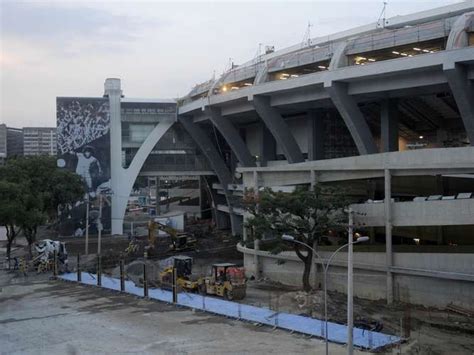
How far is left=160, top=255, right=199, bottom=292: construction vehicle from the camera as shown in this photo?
135 feet

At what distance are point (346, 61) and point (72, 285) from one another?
2983 centimetres

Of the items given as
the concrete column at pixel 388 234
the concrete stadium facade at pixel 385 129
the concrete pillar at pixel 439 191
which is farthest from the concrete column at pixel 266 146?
the concrete column at pixel 388 234

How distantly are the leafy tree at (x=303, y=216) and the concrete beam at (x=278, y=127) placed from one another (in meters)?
16.6

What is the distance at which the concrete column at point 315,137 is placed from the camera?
57.3m

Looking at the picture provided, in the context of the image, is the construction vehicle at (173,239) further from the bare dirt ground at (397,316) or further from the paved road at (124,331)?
the paved road at (124,331)

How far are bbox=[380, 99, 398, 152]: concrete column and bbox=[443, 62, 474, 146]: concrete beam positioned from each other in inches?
354

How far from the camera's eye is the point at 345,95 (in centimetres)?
4681

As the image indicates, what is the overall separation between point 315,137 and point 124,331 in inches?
1304

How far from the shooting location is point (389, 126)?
49469 mm

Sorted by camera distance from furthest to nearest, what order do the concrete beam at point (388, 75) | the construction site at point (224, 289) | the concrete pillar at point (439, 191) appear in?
the concrete pillar at point (439, 191)
the concrete beam at point (388, 75)
the construction site at point (224, 289)

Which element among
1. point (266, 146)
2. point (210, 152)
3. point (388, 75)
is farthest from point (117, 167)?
point (388, 75)

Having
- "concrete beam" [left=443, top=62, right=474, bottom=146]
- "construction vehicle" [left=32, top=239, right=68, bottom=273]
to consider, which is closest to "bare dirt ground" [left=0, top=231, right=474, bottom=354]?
"concrete beam" [left=443, top=62, right=474, bottom=146]

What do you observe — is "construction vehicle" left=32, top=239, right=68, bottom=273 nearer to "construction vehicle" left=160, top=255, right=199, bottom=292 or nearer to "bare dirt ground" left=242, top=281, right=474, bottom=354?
"construction vehicle" left=160, top=255, right=199, bottom=292

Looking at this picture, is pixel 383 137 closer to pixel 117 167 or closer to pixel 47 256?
pixel 47 256
